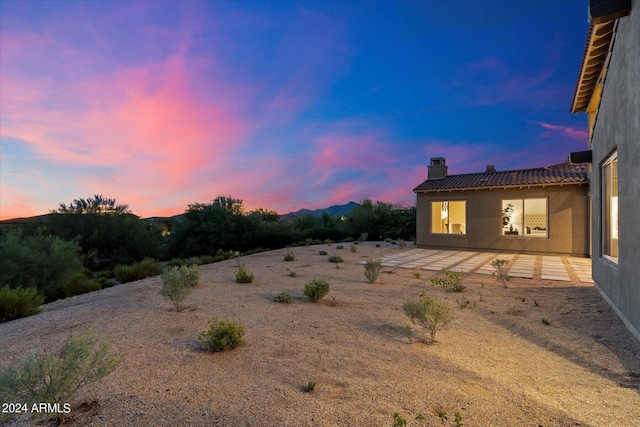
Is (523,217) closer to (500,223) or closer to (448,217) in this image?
(500,223)

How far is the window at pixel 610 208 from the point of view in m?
4.72

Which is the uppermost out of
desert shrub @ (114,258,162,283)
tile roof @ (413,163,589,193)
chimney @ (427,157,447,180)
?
chimney @ (427,157,447,180)

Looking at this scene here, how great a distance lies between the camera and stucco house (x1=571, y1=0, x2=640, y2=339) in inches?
127

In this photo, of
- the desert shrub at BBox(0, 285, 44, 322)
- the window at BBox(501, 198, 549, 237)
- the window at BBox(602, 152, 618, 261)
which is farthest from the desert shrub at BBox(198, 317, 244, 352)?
the window at BBox(501, 198, 549, 237)

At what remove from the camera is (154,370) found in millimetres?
2617

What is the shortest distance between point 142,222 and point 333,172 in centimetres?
1219

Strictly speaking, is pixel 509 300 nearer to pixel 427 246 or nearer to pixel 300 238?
pixel 427 246

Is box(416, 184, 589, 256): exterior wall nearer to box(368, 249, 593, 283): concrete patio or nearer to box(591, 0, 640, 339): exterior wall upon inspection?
box(368, 249, 593, 283): concrete patio

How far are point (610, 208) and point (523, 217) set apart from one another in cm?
743

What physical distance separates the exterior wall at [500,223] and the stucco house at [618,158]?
5.84m

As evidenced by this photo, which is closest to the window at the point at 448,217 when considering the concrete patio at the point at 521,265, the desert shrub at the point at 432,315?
the concrete patio at the point at 521,265

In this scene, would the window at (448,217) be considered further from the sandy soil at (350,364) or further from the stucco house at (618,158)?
the sandy soil at (350,364)

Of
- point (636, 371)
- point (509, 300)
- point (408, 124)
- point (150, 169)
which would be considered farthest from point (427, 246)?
point (150, 169)

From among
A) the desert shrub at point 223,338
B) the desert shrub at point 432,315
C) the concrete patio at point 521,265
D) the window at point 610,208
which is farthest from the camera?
the concrete patio at point 521,265
